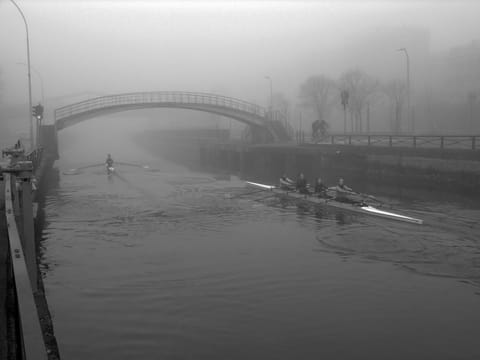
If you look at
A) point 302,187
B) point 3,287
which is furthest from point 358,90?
point 3,287

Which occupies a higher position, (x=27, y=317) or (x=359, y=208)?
(x=27, y=317)

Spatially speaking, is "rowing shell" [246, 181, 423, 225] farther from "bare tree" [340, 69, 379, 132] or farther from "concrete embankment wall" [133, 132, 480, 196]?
"bare tree" [340, 69, 379, 132]

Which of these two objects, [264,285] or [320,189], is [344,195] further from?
[264,285]

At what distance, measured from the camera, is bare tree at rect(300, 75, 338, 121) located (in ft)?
308

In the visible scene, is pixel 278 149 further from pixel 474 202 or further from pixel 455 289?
pixel 455 289

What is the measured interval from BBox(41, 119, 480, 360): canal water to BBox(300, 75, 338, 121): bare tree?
224ft

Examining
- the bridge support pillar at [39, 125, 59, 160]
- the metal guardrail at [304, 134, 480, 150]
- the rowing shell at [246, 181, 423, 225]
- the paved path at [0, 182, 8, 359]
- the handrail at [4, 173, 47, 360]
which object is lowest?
the rowing shell at [246, 181, 423, 225]

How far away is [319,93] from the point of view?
9419 cm

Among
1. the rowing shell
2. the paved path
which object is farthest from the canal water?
the paved path

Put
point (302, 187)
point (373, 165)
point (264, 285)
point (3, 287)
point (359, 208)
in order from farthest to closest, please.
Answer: point (373, 165) < point (302, 187) < point (359, 208) < point (264, 285) < point (3, 287)

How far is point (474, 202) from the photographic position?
3022cm

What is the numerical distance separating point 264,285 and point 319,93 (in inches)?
3228

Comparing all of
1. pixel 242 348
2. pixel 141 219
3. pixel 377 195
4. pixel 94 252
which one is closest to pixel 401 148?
pixel 377 195

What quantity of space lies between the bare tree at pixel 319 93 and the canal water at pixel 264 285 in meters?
68.3
